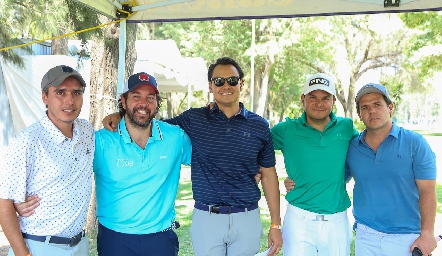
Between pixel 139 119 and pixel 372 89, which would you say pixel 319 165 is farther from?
pixel 139 119

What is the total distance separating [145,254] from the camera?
10.6 feet

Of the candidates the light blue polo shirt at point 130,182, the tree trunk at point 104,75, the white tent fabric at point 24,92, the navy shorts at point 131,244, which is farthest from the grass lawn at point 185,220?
the light blue polo shirt at point 130,182

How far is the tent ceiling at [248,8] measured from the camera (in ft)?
12.4

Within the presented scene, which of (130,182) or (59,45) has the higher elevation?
(59,45)

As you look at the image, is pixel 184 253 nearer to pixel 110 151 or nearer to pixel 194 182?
pixel 194 182

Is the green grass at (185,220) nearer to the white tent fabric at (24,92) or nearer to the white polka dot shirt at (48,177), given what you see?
the white tent fabric at (24,92)

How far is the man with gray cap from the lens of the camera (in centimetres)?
268

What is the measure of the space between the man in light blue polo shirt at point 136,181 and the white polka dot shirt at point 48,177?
0.27m

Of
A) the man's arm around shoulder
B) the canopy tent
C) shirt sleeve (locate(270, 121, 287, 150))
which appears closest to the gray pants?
shirt sleeve (locate(270, 121, 287, 150))

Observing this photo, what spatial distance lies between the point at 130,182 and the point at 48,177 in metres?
0.58

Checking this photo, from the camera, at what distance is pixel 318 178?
11.9ft

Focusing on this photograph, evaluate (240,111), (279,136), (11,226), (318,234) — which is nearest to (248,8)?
(240,111)

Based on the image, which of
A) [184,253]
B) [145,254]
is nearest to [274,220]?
[145,254]

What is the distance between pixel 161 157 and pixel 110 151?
354 mm
